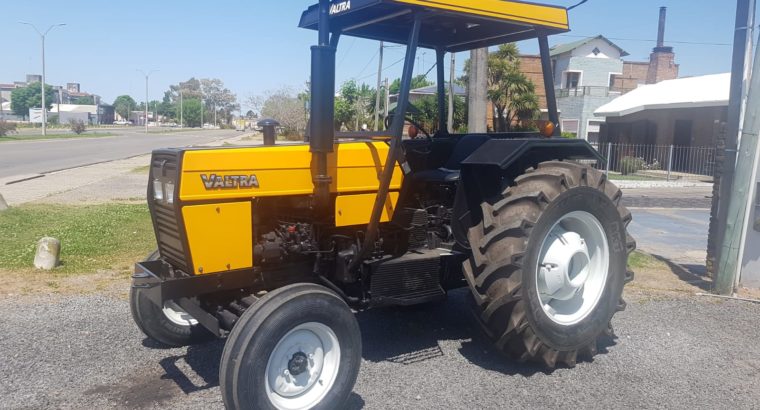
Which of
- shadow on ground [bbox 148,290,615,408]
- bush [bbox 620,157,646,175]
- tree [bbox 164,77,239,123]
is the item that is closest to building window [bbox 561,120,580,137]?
bush [bbox 620,157,646,175]

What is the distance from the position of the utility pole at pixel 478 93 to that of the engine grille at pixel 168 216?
667 centimetres

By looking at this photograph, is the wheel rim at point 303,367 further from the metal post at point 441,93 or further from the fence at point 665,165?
the fence at point 665,165

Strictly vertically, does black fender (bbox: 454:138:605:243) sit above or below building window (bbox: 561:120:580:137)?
below

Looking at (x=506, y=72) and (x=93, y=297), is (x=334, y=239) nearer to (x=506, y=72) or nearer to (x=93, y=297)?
(x=93, y=297)

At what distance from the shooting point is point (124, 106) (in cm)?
17562

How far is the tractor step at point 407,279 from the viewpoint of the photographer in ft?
14.7

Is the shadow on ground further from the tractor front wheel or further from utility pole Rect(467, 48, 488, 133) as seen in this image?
utility pole Rect(467, 48, 488, 133)

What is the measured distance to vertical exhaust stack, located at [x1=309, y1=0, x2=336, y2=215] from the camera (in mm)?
3746

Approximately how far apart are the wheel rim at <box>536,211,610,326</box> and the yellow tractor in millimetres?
13

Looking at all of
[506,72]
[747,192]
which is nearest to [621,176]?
[506,72]

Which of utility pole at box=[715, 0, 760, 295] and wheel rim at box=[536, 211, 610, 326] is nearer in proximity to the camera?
wheel rim at box=[536, 211, 610, 326]

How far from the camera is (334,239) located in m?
4.46

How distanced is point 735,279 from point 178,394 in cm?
592

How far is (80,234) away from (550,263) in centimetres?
701
